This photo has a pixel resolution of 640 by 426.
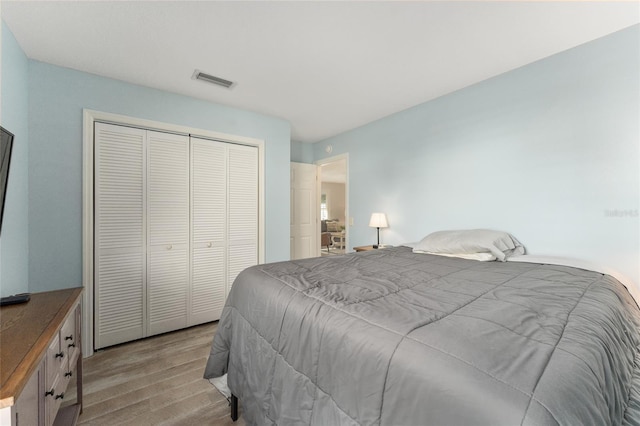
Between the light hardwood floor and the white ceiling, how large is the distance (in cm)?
252

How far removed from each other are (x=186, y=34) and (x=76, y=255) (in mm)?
2069

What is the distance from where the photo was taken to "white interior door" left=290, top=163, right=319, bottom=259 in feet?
14.4

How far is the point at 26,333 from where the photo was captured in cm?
105

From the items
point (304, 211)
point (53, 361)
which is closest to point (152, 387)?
point (53, 361)

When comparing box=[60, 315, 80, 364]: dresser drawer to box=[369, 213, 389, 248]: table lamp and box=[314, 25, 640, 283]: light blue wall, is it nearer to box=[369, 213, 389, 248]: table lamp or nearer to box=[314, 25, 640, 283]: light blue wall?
box=[369, 213, 389, 248]: table lamp

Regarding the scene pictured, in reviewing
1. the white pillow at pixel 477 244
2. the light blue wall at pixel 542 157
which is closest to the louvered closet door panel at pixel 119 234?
the white pillow at pixel 477 244

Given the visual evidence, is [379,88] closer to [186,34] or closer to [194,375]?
[186,34]

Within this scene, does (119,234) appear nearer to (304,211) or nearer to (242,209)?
(242,209)

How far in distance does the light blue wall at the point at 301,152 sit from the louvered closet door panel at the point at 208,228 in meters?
1.68

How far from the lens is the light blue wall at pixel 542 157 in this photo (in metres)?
1.84

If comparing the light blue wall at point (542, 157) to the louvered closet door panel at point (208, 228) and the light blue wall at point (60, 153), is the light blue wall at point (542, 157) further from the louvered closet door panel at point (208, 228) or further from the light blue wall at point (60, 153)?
the light blue wall at point (60, 153)

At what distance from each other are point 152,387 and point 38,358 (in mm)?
1246

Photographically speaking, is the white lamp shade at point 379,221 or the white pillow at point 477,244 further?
the white lamp shade at point 379,221

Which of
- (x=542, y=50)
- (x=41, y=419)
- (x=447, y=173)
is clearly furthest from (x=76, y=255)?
(x=542, y=50)
